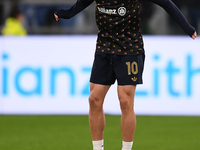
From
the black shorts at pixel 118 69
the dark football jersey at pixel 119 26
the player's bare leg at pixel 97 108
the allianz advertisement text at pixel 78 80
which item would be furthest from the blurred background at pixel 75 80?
the dark football jersey at pixel 119 26

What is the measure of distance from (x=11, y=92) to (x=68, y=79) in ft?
2.79

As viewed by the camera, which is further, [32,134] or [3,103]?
[3,103]

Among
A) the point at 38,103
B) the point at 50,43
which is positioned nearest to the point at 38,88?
the point at 38,103

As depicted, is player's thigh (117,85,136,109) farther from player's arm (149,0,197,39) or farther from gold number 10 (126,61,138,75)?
player's arm (149,0,197,39)

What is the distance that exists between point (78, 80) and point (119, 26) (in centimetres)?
334

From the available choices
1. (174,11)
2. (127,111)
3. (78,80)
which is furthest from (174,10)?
(78,80)

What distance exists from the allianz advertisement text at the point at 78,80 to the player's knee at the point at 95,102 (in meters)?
3.15

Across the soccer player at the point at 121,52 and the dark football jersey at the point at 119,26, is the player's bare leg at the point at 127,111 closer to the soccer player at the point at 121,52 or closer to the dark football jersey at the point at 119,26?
the soccer player at the point at 121,52

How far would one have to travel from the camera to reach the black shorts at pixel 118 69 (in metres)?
4.39

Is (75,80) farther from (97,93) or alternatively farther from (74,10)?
(97,93)

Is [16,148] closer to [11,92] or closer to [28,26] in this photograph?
[11,92]

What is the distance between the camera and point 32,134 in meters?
6.16

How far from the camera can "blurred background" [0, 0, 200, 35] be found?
12078 mm

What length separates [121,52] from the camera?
4.38 meters
